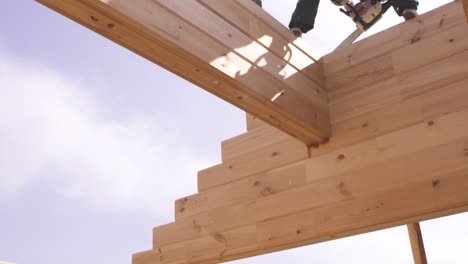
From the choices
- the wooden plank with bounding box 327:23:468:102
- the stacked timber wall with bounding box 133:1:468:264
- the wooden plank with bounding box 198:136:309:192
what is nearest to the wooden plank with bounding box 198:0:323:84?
the wooden plank with bounding box 327:23:468:102

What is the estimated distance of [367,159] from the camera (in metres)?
2.89

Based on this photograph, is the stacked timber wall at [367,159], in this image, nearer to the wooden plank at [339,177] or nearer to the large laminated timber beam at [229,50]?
the wooden plank at [339,177]

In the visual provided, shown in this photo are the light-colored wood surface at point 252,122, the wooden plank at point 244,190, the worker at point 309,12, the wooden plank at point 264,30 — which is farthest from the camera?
the light-colored wood surface at point 252,122

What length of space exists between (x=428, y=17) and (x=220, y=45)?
107 cm

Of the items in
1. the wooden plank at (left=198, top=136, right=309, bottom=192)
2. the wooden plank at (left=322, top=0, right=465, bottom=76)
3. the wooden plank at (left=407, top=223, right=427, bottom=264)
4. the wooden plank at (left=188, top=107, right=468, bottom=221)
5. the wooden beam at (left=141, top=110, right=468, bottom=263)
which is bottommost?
the wooden plank at (left=407, top=223, right=427, bottom=264)

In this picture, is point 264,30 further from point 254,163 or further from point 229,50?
point 254,163

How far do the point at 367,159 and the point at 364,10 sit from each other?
0.75 meters

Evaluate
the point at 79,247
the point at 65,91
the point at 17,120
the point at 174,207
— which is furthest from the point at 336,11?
the point at 79,247

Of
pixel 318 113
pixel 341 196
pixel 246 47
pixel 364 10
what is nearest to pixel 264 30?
pixel 246 47

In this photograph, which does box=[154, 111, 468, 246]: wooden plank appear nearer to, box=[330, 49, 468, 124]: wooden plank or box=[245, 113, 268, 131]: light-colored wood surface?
box=[330, 49, 468, 124]: wooden plank

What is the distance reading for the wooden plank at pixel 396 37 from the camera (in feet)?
9.45

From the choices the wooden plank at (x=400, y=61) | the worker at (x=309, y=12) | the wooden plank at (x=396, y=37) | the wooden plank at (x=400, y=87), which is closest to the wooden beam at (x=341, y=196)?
the wooden plank at (x=400, y=87)

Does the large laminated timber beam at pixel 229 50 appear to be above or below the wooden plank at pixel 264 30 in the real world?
below

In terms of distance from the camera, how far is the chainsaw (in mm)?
3070
